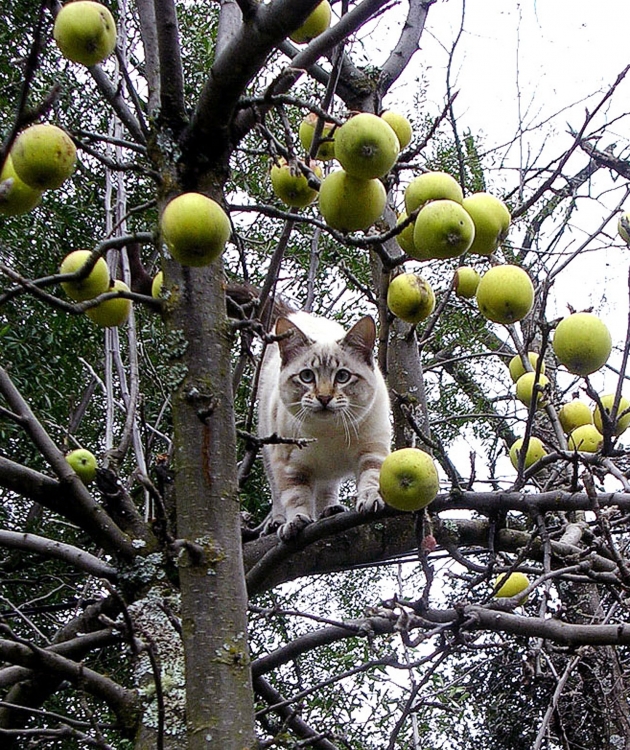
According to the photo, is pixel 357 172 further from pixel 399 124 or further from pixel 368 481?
pixel 368 481

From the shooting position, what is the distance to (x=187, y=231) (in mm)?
1012

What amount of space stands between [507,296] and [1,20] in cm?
318

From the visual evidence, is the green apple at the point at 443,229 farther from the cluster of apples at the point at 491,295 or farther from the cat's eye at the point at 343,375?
the cat's eye at the point at 343,375

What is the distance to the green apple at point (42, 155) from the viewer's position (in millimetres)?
1030

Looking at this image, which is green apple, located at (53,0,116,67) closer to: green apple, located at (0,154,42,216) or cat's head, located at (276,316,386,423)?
green apple, located at (0,154,42,216)

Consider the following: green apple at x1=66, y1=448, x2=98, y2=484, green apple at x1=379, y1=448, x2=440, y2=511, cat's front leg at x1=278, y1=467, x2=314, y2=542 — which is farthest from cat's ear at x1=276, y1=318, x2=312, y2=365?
green apple at x1=379, y1=448, x2=440, y2=511

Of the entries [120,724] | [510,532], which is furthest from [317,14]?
[120,724]

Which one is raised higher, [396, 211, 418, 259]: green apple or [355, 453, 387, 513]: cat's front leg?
[355, 453, 387, 513]: cat's front leg

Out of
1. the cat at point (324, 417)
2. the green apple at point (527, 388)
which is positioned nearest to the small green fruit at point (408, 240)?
the green apple at point (527, 388)

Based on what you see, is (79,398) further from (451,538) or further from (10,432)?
(451,538)

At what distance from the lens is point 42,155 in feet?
3.38

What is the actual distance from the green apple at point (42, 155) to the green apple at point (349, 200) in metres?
0.35

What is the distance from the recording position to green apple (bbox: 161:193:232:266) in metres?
1.01

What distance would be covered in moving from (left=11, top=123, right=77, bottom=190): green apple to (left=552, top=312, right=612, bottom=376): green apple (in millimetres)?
765
